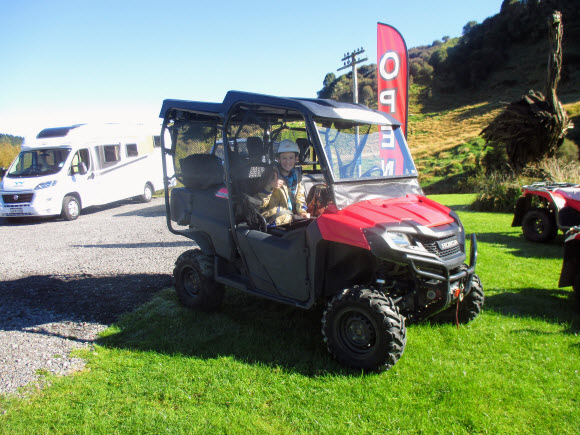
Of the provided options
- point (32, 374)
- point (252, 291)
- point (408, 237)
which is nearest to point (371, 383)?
point (408, 237)

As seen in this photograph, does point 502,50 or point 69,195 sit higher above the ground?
point 502,50

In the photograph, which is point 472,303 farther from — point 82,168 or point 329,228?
point 82,168

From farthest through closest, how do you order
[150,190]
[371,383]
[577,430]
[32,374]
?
[150,190] → [32,374] → [371,383] → [577,430]

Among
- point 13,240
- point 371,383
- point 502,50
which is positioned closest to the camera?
point 371,383

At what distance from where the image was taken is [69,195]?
42.9ft

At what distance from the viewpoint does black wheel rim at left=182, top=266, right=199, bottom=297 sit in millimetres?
4970

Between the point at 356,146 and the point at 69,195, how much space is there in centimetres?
1158

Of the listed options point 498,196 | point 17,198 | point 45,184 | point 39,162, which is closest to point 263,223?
point 498,196

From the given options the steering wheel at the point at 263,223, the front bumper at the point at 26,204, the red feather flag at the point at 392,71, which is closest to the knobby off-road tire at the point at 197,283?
the steering wheel at the point at 263,223

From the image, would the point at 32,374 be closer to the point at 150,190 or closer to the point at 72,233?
the point at 72,233

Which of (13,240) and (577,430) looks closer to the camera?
(577,430)

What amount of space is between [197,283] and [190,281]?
7.0 inches

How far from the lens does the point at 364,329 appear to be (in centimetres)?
344

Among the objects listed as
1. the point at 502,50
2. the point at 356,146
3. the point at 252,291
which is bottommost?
the point at 252,291
